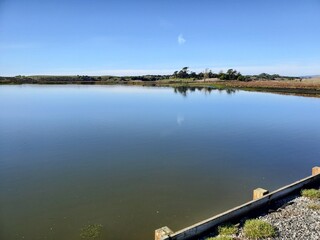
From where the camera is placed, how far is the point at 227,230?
7250mm

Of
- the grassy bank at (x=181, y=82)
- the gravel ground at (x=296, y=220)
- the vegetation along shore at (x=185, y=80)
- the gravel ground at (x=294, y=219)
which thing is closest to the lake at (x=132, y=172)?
the gravel ground at (x=294, y=219)

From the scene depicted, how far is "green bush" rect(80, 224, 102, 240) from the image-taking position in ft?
25.8

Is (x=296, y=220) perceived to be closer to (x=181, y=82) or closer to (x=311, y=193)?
(x=311, y=193)

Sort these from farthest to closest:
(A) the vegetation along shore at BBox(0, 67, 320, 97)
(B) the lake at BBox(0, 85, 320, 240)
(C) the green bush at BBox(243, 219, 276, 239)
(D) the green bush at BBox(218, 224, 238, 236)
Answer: (A) the vegetation along shore at BBox(0, 67, 320, 97) < (B) the lake at BBox(0, 85, 320, 240) < (D) the green bush at BBox(218, 224, 238, 236) < (C) the green bush at BBox(243, 219, 276, 239)

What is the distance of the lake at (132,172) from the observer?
346 inches

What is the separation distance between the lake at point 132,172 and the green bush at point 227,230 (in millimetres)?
1505

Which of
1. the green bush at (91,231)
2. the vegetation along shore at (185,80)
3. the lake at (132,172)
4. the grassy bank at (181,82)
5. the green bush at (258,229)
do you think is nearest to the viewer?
the green bush at (258,229)

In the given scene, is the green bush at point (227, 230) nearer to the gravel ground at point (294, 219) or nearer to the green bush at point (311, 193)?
the gravel ground at point (294, 219)

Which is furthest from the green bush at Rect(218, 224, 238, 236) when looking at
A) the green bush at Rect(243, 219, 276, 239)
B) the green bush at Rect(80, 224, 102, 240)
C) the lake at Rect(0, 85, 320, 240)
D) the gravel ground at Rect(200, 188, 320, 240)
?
the green bush at Rect(80, 224, 102, 240)

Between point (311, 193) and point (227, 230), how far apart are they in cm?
→ 418

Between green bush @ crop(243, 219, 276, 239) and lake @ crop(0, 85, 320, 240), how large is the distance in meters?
1.85

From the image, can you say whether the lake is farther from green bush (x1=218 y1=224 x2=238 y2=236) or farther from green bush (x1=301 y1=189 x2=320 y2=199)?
green bush (x1=301 y1=189 x2=320 y2=199)

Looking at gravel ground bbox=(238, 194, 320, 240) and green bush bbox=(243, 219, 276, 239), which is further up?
green bush bbox=(243, 219, 276, 239)

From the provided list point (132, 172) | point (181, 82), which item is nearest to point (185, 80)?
point (181, 82)
